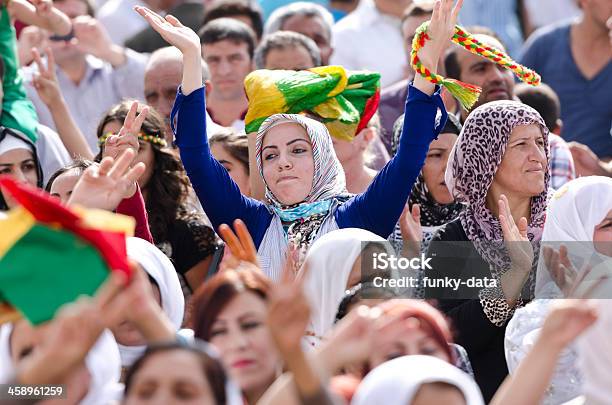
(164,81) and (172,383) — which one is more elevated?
(172,383)

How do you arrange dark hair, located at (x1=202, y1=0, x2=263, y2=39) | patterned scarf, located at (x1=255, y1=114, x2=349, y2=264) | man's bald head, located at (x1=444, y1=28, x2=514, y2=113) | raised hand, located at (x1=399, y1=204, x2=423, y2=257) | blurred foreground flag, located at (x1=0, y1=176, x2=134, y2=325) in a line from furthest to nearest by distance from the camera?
1. dark hair, located at (x1=202, y1=0, x2=263, y2=39)
2. man's bald head, located at (x1=444, y1=28, x2=514, y2=113)
3. raised hand, located at (x1=399, y1=204, x2=423, y2=257)
4. patterned scarf, located at (x1=255, y1=114, x2=349, y2=264)
5. blurred foreground flag, located at (x1=0, y1=176, x2=134, y2=325)

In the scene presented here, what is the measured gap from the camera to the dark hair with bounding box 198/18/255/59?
8.16 meters

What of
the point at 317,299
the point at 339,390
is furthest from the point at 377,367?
the point at 317,299

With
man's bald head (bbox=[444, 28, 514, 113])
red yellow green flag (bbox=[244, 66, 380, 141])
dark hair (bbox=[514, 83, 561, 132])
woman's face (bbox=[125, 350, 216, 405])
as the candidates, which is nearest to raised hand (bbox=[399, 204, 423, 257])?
red yellow green flag (bbox=[244, 66, 380, 141])

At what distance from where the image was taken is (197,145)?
18.9ft

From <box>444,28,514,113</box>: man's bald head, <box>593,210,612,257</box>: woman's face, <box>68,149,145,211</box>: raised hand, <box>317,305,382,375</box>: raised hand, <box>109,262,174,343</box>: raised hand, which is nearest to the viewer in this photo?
<box>317,305,382,375</box>: raised hand

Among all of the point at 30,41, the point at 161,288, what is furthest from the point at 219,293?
the point at 30,41

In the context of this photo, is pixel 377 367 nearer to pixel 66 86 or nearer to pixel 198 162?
pixel 198 162

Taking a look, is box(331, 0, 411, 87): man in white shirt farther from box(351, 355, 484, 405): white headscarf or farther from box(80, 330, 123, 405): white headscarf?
box(351, 355, 484, 405): white headscarf

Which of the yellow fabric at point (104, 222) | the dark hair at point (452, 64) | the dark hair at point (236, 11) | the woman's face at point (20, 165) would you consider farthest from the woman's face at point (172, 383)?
the dark hair at point (236, 11)

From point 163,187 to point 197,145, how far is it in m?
0.74

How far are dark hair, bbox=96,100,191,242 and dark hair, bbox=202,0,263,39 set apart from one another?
7.93 feet
